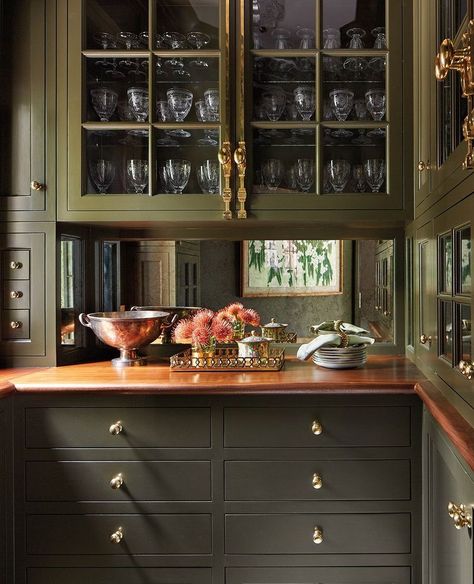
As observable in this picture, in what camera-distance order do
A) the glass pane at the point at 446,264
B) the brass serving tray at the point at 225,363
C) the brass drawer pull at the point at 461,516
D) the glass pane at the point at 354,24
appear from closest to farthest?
1. the brass drawer pull at the point at 461,516
2. the glass pane at the point at 446,264
3. the brass serving tray at the point at 225,363
4. the glass pane at the point at 354,24

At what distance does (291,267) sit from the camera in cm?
228

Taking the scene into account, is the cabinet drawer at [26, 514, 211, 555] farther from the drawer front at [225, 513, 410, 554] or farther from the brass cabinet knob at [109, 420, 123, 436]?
the brass cabinet knob at [109, 420, 123, 436]

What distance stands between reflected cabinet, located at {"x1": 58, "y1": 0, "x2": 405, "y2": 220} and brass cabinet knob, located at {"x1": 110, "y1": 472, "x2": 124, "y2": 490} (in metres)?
0.90

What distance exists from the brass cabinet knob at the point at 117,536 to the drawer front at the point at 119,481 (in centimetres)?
10

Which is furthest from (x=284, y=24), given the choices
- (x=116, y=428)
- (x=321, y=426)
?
(x=116, y=428)

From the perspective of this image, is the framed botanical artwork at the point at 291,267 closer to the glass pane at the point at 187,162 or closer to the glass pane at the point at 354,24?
the glass pane at the point at 187,162

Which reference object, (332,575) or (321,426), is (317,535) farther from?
(321,426)

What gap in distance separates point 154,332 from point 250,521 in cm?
76

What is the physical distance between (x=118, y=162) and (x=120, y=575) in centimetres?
142

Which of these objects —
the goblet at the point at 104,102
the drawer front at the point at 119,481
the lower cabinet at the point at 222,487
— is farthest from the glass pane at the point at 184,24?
the drawer front at the point at 119,481

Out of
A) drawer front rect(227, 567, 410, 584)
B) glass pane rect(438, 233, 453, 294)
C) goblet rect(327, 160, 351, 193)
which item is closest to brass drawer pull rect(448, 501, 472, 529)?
glass pane rect(438, 233, 453, 294)

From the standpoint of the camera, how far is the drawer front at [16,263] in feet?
6.77

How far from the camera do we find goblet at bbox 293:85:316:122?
6.77 ft

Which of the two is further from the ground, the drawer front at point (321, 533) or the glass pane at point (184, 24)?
the glass pane at point (184, 24)
